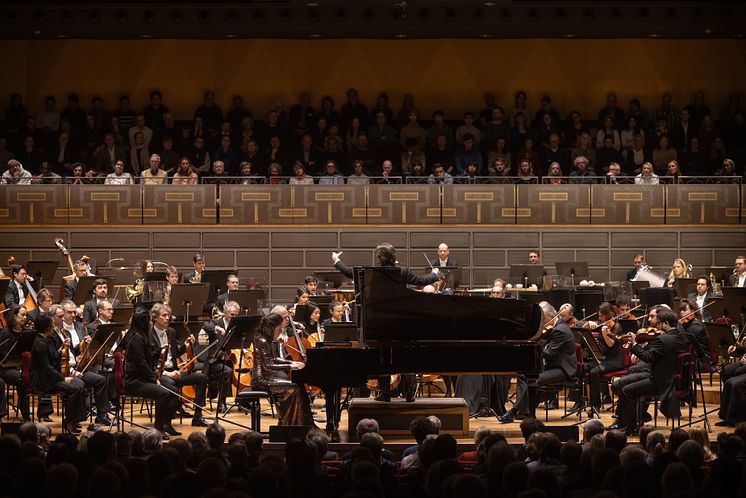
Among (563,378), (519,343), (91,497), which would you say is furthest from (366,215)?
(91,497)

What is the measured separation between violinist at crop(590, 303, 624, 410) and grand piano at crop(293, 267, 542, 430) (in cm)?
223

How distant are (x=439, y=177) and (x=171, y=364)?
7136mm

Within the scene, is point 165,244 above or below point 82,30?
below

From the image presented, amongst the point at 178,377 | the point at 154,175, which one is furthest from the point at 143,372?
the point at 154,175

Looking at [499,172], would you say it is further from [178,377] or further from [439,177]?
[178,377]

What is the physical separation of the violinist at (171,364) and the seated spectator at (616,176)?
8210 mm

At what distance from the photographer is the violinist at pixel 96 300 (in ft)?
40.4

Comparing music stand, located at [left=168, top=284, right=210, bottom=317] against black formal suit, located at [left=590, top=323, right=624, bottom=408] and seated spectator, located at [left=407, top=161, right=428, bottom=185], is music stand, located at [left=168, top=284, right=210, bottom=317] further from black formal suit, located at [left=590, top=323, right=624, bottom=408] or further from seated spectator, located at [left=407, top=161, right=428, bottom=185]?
seated spectator, located at [left=407, top=161, right=428, bottom=185]

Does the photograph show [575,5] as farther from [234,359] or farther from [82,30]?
[234,359]

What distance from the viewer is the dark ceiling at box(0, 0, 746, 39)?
758 inches

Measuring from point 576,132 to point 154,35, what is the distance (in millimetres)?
7508

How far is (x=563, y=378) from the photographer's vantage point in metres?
10.8

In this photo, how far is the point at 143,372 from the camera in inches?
402

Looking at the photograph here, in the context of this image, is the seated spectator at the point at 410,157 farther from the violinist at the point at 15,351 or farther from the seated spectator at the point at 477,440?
the seated spectator at the point at 477,440
